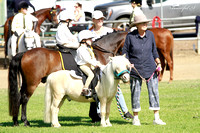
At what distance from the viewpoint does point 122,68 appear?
27.4ft

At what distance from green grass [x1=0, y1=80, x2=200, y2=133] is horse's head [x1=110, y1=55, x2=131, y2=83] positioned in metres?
0.99

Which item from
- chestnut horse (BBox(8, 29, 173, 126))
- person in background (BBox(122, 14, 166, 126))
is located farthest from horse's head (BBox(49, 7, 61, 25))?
person in background (BBox(122, 14, 166, 126))

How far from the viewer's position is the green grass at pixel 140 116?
8.73 metres

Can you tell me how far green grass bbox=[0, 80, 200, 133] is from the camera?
344 inches

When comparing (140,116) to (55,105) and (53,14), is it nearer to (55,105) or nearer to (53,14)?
(55,105)

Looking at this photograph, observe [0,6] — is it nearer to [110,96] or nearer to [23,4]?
[23,4]

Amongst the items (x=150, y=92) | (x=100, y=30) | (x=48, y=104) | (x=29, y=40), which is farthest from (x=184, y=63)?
(x=48, y=104)

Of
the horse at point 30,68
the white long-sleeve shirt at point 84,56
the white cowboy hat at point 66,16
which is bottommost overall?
the horse at point 30,68

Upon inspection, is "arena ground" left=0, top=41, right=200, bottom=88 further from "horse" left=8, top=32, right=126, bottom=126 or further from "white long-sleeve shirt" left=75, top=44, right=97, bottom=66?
"white long-sleeve shirt" left=75, top=44, right=97, bottom=66

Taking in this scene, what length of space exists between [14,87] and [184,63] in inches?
545

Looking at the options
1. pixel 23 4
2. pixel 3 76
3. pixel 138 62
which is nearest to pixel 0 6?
pixel 3 76

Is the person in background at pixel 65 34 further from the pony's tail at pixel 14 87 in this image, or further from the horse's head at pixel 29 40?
the horse's head at pixel 29 40

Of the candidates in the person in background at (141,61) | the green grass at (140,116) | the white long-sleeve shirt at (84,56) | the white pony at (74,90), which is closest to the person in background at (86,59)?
the white long-sleeve shirt at (84,56)

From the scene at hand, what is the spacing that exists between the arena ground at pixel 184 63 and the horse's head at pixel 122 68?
997 centimetres
